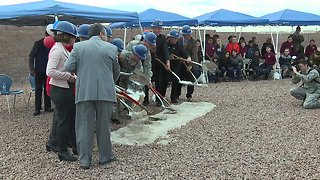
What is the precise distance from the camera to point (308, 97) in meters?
9.09

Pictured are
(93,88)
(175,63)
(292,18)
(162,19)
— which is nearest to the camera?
(93,88)

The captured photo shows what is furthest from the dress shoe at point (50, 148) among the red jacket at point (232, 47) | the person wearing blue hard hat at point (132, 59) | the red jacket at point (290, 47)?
the red jacket at point (290, 47)

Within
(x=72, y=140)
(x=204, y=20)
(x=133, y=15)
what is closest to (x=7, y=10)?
(x=133, y=15)

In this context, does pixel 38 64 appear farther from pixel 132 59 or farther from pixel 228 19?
pixel 228 19

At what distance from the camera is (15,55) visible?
1791cm

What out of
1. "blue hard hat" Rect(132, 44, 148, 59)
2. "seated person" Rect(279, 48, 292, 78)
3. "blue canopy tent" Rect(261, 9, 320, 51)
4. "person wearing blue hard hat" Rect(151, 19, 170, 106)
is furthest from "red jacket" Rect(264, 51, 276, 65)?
"blue hard hat" Rect(132, 44, 148, 59)

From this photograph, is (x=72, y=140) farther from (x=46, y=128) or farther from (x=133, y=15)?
(x=133, y=15)

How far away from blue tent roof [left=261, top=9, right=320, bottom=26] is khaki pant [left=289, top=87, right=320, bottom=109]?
21.7ft

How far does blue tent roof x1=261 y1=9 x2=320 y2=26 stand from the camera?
51.1 feet

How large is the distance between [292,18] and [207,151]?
37.3ft

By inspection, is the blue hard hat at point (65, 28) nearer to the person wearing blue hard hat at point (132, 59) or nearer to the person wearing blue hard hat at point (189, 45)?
the person wearing blue hard hat at point (132, 59)

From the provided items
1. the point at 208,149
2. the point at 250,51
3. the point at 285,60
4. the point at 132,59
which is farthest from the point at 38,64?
the point at 285,60

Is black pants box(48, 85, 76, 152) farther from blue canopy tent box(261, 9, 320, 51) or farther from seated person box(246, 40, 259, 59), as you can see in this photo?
blue canopy tent box(261, 9, 320, 51)

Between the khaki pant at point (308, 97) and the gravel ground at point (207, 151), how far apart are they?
277 millimetres
